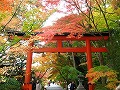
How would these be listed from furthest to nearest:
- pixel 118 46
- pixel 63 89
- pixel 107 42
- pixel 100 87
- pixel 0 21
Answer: pixel 63 89
pixel 107 42
pixel 118 46
pixel 100 87
pixel 0 21

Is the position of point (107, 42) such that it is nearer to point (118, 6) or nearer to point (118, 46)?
point (118, 46)

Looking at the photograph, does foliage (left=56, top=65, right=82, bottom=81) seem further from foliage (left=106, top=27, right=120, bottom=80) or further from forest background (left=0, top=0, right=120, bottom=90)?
foliage (left=106, top=27, right=120, bottom=80)

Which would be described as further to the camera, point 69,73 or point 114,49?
point 69,73

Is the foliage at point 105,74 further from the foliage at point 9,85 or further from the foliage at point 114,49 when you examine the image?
the foliage at point 9,85

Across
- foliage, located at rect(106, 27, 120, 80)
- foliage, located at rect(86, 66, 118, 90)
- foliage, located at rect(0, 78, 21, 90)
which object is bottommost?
foliage, located at rect(0, 78, 21, 90)

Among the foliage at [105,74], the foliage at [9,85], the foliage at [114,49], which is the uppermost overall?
the foliage at [114,49]

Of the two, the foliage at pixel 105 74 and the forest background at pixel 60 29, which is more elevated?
the forest background at pixel 60 29

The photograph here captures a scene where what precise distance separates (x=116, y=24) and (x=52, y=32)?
3.36 metres

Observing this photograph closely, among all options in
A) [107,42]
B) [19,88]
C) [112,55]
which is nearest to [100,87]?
[112,55]

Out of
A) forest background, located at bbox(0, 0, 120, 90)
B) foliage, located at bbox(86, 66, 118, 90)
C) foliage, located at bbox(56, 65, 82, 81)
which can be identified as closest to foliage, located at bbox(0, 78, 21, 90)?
forest background, located at bbox(0, 0, 120, 90)

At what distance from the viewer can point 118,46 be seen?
1068cm

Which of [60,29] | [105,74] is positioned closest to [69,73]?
[60,29]

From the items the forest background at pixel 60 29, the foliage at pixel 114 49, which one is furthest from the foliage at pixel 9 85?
the foliage at pixel 114 49

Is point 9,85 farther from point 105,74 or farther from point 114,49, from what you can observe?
point 114,49
